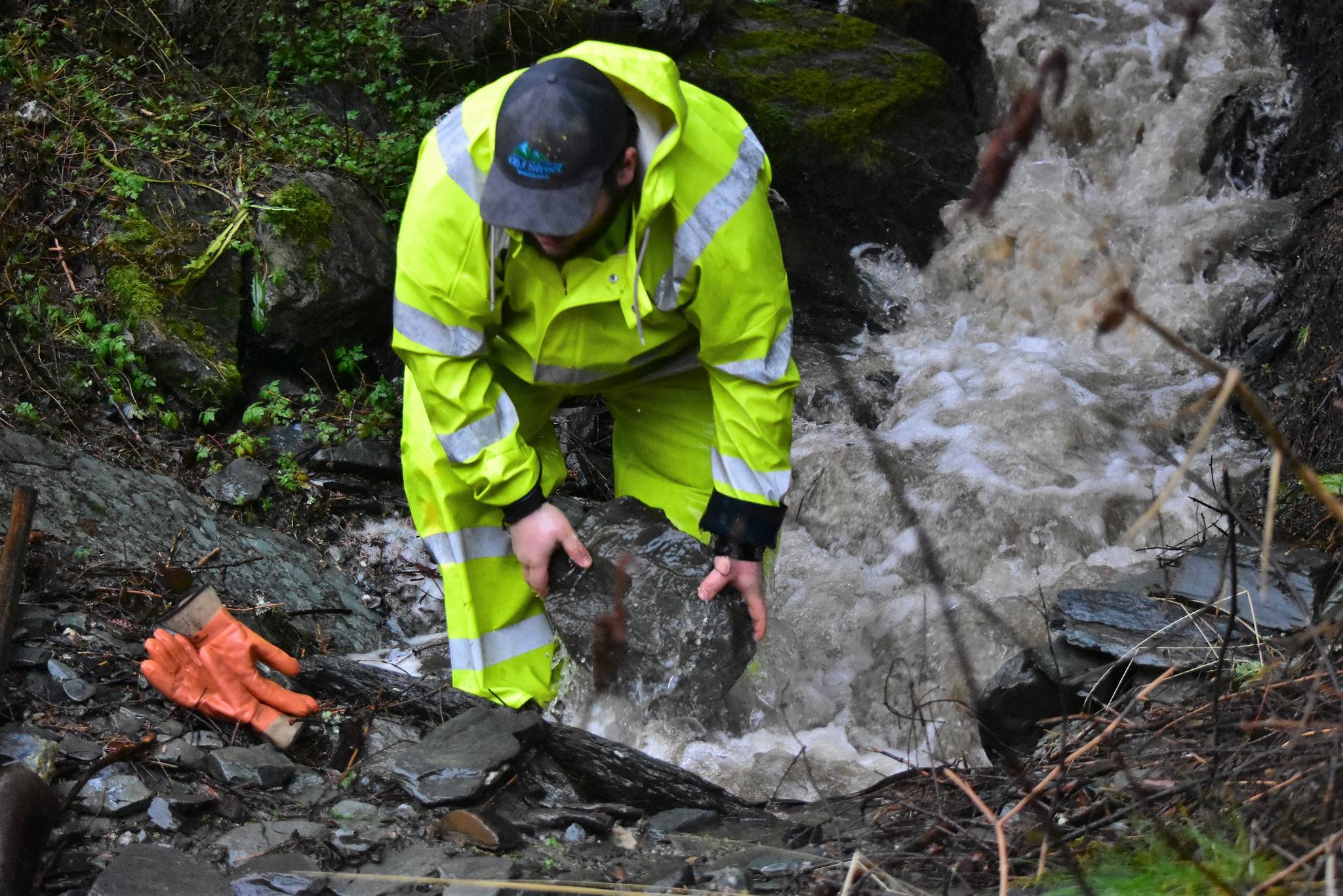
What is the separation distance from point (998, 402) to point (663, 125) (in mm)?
3466

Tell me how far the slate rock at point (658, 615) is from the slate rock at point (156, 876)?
1.18m

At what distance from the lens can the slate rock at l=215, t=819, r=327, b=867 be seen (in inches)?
92.4

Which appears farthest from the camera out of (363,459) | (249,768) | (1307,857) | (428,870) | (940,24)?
(940,24)

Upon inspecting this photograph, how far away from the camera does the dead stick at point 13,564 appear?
2600 millimetres

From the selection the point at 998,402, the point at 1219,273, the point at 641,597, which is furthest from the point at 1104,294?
the point at 641,597

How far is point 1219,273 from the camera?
5918 mm

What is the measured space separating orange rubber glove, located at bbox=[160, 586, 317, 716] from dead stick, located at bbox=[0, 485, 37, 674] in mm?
416

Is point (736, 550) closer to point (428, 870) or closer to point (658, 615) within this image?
point (658, 615)

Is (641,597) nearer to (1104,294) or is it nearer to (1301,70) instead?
(1104,294)

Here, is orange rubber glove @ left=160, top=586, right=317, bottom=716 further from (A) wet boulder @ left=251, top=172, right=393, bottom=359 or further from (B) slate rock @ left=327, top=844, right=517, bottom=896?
(A) wet boulder @ left=251, top=172, right=393, bottom=359

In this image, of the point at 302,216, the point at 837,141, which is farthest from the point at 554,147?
the point at 837,141

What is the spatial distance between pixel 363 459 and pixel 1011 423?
2.98 m

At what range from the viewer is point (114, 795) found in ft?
8.05

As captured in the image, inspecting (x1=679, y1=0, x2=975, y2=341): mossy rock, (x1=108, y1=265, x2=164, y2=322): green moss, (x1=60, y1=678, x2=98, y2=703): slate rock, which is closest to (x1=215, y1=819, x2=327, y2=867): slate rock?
(x1=60, y1=678, x2=98, y2=703): slate rock
